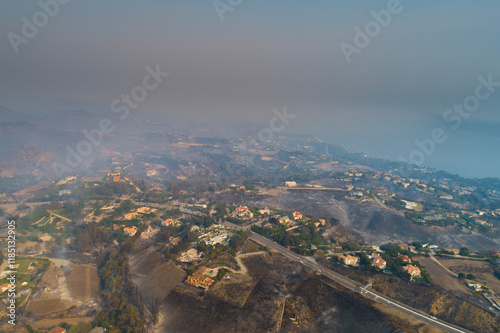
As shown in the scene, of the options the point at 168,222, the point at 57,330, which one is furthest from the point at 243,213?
the point at 57,330

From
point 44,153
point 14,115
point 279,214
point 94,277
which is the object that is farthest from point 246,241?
point 14,115

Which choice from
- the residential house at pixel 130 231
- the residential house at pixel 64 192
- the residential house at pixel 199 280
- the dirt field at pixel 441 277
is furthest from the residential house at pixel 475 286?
the residential house at pixel 64 192

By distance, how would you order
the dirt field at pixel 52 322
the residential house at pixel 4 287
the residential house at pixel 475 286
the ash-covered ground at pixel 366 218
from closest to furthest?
the dirt field at pixel 52 322, the residential house at pixel 4 287, the residential house at pixel 475 286, the ash-covered ground at pixel 366 218

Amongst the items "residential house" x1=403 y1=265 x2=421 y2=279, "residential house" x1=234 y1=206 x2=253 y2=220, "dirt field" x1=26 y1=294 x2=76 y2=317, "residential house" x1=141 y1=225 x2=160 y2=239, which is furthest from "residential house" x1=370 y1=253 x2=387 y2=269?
Result: "dirt field" x1=26 y1=294 x2=76 y2=317

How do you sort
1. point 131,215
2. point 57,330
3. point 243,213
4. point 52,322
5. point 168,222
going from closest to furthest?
point 57,330
point 52,322
point 168,222
point 131,215
point 243,213

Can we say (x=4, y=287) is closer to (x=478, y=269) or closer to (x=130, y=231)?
(x=130, y=231)

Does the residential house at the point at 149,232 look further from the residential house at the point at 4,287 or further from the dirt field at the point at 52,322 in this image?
the dirt field at the point at 52,322
